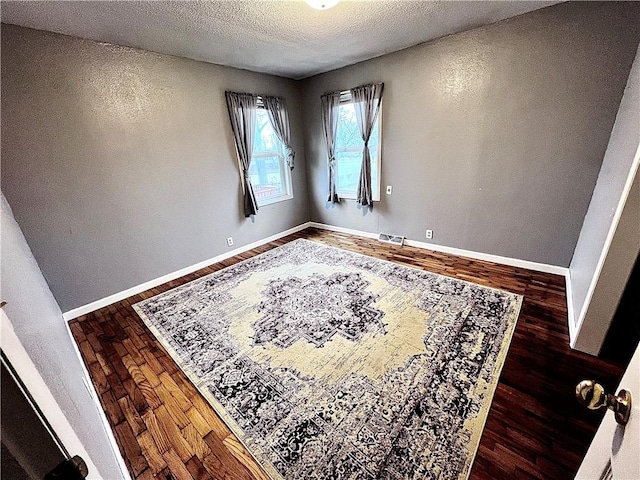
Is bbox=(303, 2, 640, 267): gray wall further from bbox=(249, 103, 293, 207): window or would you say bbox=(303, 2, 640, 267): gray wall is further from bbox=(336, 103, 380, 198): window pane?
bbox=(249, 103, 293, 207): window

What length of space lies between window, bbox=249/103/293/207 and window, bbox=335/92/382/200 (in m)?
0.85

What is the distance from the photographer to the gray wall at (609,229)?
151cm

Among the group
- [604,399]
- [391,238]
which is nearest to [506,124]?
[391,238]

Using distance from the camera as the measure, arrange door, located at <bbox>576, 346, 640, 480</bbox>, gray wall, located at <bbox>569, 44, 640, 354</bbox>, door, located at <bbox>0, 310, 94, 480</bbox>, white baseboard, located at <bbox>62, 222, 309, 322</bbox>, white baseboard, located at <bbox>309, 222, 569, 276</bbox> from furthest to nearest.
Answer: white baseboard, located at <bbox>309, 222, 569, 276</bbox> < white baseboard, located at <bbox>62, 222, 309, 322</bbox> < gray wall, located at <bbox>569, 44, 640, 354</bbox> < door, located at <bbox>576, 346, 640, 480</bbox> < door, located at <bbox>0, 310, 94, 480</bbox>

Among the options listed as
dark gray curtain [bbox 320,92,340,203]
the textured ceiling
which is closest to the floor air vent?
dark gray curtain [bbox 320,92,340,203]

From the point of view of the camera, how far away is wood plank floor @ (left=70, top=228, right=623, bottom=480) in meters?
1.21

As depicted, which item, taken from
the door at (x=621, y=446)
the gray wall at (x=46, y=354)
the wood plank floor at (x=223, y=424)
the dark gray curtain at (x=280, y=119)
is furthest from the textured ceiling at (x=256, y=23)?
the door at (x=621, y=446)

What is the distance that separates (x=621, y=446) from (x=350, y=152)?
148 inches

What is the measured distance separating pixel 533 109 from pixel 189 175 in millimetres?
3577

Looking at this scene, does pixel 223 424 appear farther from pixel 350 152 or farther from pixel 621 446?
pixel 350 152

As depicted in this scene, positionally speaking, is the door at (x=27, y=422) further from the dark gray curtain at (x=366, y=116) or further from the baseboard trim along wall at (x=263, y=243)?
the dark gray curtain at (x=366, y=116)

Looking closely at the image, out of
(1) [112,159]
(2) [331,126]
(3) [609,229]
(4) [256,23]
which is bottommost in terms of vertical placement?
(3) [609,229]

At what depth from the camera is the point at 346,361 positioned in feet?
5.83

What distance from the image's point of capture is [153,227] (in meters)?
2.84
